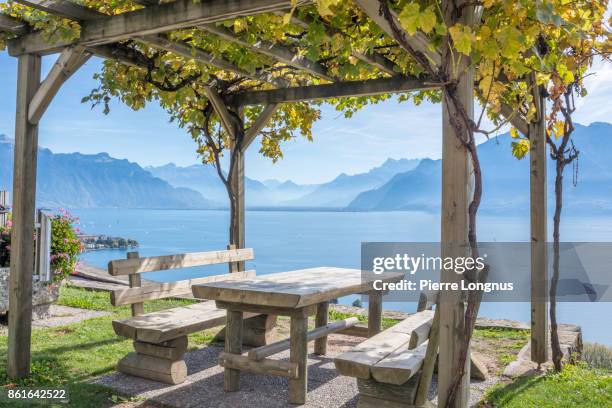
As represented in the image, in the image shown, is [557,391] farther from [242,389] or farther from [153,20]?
[153,20]

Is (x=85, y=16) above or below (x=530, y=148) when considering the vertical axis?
above

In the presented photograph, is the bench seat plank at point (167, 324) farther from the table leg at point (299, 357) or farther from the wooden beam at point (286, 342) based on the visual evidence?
the table leg at point (299, 357)

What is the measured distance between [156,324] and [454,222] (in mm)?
2486

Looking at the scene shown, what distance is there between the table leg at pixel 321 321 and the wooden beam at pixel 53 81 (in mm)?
2763

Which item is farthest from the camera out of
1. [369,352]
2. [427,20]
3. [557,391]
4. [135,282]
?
[135,282]

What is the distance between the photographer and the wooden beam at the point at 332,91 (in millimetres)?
5719

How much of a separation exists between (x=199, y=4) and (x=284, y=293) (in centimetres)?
199

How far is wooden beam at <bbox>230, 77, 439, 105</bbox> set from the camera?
5.72m

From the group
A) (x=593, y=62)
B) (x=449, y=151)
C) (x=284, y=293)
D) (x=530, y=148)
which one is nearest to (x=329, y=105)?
(x=530, y=148)

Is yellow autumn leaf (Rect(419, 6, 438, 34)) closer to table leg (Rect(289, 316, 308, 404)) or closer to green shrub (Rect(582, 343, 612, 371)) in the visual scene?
table leg (Rect(289, 316, 308, 404))

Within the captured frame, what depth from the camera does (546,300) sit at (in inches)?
187

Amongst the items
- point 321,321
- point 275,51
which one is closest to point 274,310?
point 321,321

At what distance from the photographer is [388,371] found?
3.04 metres

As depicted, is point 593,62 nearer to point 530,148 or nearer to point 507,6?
point 530,148
